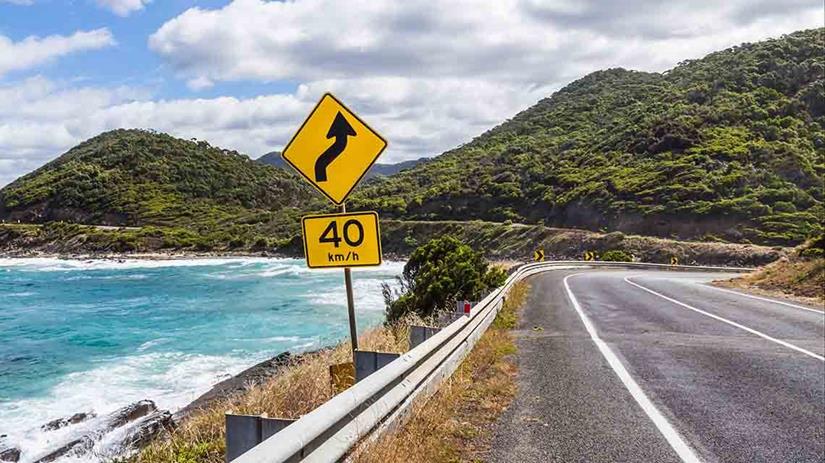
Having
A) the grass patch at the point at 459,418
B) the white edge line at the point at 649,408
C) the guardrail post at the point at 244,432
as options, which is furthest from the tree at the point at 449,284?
the guardrail post at the point at 244,432

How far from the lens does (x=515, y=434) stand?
5.82 metres

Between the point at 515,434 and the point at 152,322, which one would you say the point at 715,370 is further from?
the point at 152,322

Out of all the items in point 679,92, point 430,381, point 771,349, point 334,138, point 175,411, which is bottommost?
point 175,411

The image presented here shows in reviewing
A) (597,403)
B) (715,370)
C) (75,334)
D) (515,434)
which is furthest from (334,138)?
(75,334)

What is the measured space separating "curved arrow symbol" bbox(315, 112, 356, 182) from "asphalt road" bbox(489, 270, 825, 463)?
2977mm

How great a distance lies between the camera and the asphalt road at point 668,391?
214 inches

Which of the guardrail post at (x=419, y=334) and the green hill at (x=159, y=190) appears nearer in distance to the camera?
the guardrail post at (x=419, y=334)

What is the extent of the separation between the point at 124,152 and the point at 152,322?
143096 mm

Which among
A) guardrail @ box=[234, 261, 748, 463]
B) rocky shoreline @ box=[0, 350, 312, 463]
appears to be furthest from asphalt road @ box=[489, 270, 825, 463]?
rocky shoreline @ box=[0, 350, 312, 463]

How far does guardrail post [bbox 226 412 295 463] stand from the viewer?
3732 millimetres

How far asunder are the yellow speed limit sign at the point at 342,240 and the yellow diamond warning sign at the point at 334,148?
259 millimetres

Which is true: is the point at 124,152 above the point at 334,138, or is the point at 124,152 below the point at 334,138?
above

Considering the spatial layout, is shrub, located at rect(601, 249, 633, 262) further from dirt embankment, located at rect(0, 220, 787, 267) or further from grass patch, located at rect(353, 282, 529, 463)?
grass patch, located at rect(353, 282, 529, 463)

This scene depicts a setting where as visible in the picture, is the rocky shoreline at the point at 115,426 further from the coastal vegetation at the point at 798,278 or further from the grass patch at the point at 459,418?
the coastal vegetation at the point at 798,278
